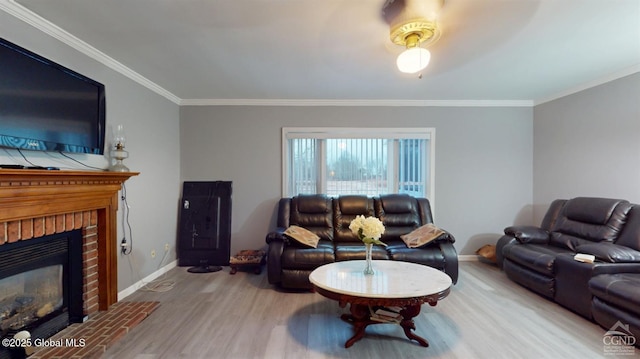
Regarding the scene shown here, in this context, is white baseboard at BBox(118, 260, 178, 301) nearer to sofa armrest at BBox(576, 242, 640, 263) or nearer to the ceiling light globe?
the ceiling light globe

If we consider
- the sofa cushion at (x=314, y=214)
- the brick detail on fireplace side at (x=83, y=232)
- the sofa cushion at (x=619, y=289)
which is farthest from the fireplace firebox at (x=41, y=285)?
the sofa cushion at (x=619, y=289)

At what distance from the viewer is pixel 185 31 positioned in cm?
225

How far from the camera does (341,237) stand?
379cm

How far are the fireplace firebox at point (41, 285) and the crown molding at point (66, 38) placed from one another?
5.32ft

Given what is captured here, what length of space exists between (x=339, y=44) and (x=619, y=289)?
305cm

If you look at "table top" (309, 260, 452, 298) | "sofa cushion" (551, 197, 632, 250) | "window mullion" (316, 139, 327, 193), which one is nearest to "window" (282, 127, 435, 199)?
"window mullion" (316, 139, 327, 193)

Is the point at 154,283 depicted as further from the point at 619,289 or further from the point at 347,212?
the point at 619,289

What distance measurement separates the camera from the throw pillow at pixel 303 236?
3.29 meters

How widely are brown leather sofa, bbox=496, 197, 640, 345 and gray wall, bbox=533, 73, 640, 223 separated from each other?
35 centimetres

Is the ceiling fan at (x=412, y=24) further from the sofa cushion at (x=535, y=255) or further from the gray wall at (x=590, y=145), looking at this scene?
the gray wall at (x=590, y=145)

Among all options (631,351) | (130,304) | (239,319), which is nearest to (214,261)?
(130,304)

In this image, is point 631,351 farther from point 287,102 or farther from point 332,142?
point 287,102

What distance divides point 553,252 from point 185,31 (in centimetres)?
423

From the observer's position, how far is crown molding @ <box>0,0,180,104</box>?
1936 millimetres
